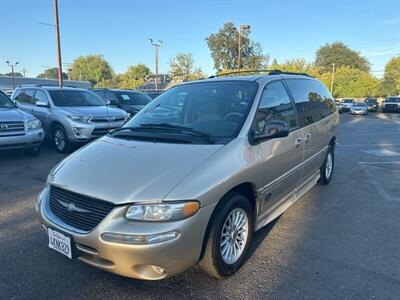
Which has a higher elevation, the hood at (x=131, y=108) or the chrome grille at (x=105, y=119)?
the hood at (x=131, y=108)

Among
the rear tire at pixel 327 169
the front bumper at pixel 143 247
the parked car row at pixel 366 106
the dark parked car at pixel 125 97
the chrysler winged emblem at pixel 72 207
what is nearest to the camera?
the front bumper at pixel 143 247

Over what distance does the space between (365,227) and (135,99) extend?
1082 cm

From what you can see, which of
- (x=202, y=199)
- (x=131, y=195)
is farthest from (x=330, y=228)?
(x=131, y=195)

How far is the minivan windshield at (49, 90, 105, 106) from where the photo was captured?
9348 mm

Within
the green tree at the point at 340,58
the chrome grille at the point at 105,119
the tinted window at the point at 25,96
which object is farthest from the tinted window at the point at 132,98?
the green tree at the point at 340,58

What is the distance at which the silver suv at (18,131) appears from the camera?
7395mm

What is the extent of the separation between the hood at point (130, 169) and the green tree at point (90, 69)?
377ft

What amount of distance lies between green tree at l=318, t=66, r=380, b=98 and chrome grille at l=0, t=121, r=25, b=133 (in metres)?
55.4

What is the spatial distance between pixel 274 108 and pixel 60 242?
2.60m

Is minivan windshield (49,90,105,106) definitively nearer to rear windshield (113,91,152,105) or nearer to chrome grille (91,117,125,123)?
chrome grille (91,117,125,123)

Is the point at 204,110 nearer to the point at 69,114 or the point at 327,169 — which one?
the point at 327,169

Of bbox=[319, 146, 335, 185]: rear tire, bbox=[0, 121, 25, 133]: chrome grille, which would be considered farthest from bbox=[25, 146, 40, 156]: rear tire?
bbox=[319, 146, 335, 185]: rear tire

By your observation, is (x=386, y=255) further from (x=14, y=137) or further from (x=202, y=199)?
(x=14, y=137)

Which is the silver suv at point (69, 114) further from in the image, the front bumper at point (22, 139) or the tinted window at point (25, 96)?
the front bumper at point (22, 139)
